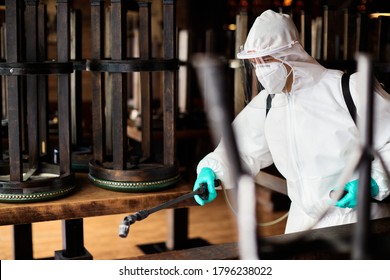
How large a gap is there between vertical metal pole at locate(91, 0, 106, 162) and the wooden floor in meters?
1.70

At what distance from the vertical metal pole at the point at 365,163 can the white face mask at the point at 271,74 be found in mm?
1218

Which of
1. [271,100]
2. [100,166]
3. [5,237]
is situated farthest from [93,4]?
[5,237]

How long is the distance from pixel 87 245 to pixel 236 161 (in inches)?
152

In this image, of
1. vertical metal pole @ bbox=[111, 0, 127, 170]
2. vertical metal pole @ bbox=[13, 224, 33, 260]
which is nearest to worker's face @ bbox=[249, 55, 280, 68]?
vertical metal pole @ bbox=[111, 0, 127, 170]

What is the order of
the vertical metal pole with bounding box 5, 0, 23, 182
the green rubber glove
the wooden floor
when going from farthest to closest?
the wooden floor → the vertical metal pole with bounding box 5, 0, 23, 182 → the green rubber glove

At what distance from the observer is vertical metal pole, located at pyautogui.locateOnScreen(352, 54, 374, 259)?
2.57 ft

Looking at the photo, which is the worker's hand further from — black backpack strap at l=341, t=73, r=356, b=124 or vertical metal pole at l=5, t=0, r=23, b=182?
vertical metal pole at l=5, t=0, r=23, b=182

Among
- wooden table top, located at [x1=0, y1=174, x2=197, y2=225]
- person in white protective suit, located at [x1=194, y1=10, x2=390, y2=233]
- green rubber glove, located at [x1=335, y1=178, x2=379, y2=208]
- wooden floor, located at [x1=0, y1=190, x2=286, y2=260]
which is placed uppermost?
person in white protective suit, located at [x1=194, y1=10, x2=390, y2=233]

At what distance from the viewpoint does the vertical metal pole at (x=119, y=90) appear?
234 cm

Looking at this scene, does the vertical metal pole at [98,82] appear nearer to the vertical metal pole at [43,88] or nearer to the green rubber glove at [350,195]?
the vertical metal pole at [43,88]

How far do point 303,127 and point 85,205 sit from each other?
2.85 ft

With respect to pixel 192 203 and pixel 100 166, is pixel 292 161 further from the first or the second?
pixel 100 166

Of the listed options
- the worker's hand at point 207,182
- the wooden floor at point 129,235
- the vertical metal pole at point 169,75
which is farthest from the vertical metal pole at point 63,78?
the wooden floor at point 129,235

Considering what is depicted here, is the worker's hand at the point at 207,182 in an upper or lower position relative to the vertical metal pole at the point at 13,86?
lower
